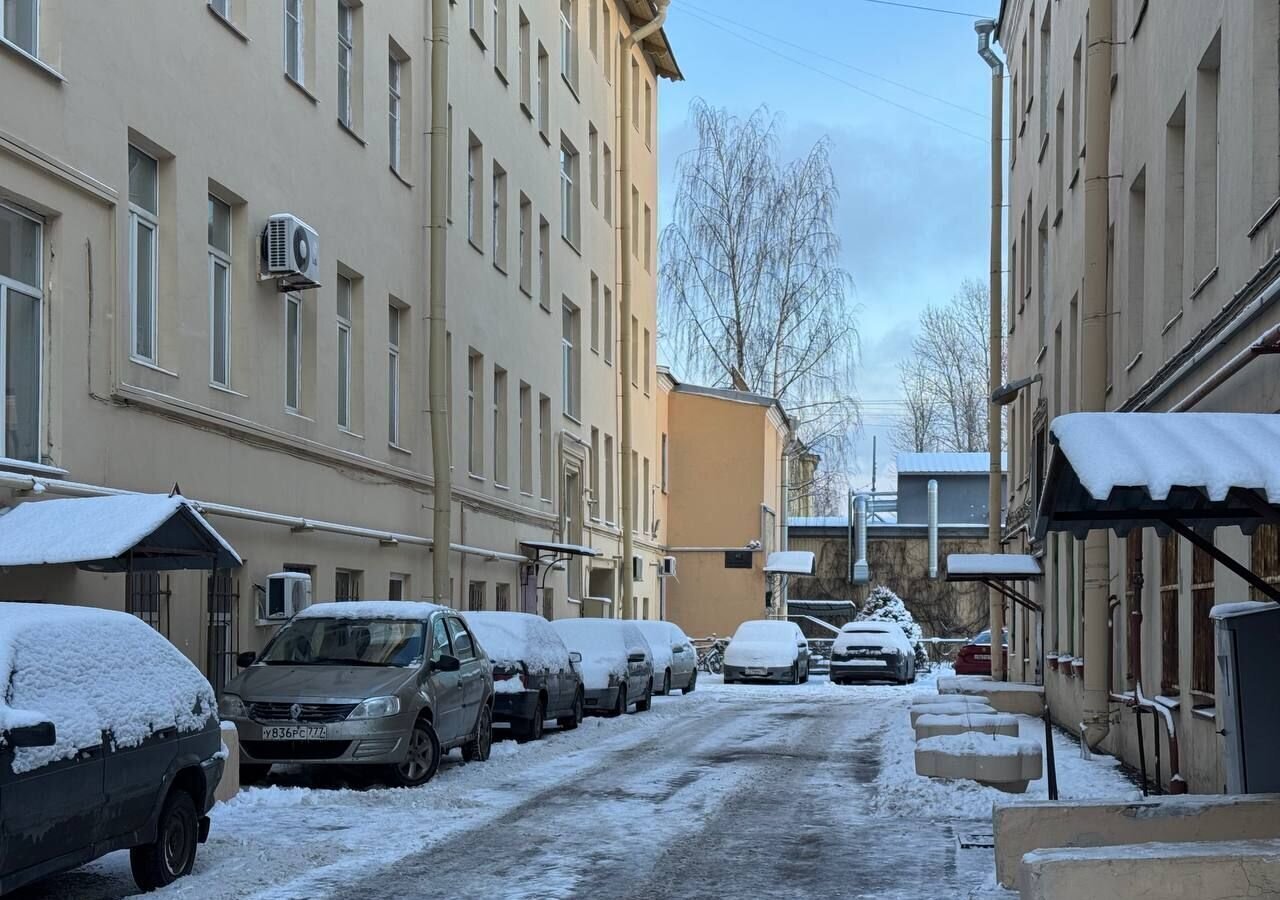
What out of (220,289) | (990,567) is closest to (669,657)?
(990,567)

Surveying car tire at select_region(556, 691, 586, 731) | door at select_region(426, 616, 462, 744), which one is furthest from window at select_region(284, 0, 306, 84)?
car tire at select_region(556, 691, 586, 731)

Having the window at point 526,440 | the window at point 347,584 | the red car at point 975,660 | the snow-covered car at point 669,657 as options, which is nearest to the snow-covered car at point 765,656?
the snow-covered car at point 669,657

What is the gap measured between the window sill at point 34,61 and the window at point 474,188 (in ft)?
45.2

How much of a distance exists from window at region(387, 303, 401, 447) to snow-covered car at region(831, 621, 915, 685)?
52.5ft

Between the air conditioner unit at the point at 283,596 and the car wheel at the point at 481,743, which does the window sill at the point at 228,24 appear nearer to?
the air conditioner unit at the point at 283,596

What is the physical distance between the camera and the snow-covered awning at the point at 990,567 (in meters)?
23.6

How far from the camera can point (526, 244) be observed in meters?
32.6

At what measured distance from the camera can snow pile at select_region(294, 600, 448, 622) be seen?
52.1ft

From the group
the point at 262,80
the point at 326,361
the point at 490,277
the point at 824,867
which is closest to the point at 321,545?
the point at 326,361

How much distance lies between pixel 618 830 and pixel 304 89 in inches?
465

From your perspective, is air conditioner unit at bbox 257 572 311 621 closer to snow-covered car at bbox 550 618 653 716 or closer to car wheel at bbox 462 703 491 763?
car wheel at bbox 462 703 491 763

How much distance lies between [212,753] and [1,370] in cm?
506

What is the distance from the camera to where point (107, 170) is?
48.6 ft

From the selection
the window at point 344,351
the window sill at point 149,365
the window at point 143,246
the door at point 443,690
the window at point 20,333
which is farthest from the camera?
the window at point 344,351
